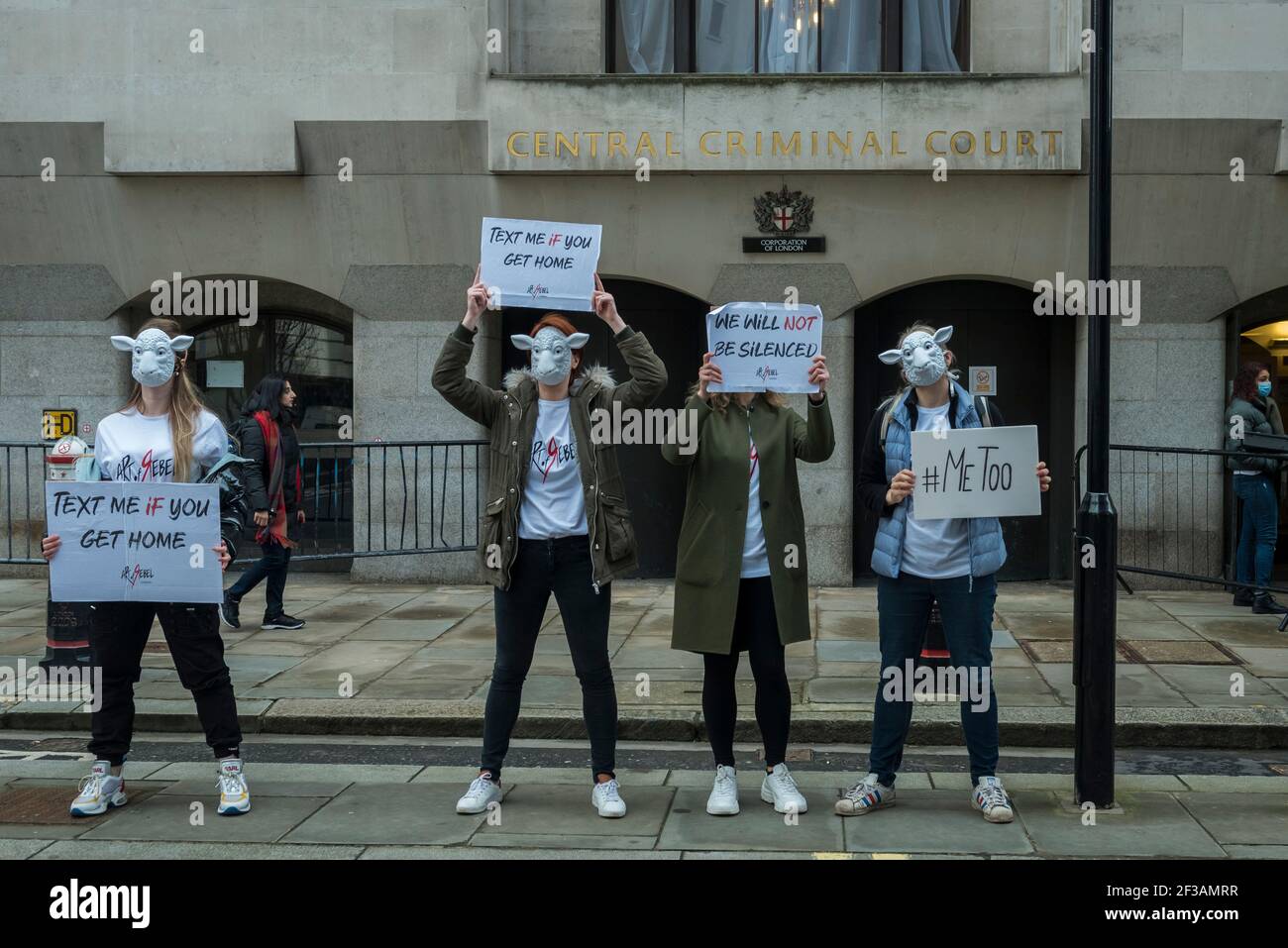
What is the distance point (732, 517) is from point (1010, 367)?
7803mm

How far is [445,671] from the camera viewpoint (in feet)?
28.9

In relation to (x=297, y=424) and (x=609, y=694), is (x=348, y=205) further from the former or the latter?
(x=609, y=694)

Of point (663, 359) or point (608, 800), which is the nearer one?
point (608, 800)

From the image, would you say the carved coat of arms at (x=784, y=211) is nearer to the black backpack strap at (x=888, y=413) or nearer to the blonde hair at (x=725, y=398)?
the black backpack strap at (x=888, y=413)

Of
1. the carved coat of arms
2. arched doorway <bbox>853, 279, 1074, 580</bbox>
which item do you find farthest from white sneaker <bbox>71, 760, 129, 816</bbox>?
arched doorway <bbox>853, 279, 1074, 580</bbox>

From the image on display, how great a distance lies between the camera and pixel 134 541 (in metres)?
5.92

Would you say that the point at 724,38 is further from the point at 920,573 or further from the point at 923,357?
the point at 920,573

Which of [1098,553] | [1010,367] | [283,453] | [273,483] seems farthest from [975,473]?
[1010,367]

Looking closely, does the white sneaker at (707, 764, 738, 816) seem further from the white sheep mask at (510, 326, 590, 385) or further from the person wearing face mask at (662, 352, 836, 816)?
the white sheep mask at (510, 326, 590, 385)

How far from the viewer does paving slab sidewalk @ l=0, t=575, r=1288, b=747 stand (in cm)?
747


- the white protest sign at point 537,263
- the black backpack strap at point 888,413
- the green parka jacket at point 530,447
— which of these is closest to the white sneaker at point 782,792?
the green parka jacket at point 530,447

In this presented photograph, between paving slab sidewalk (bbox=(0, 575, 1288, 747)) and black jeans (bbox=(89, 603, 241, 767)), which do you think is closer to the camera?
black jeans (bbox=(89, 603, 241, 767))

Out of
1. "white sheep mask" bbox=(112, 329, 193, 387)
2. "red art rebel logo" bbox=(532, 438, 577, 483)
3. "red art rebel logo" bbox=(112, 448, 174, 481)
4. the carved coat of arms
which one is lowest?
"red art rebel logo" bbox=(112, 448, 174, 481)

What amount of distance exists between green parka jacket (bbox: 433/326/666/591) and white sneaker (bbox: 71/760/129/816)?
1.89 meters
